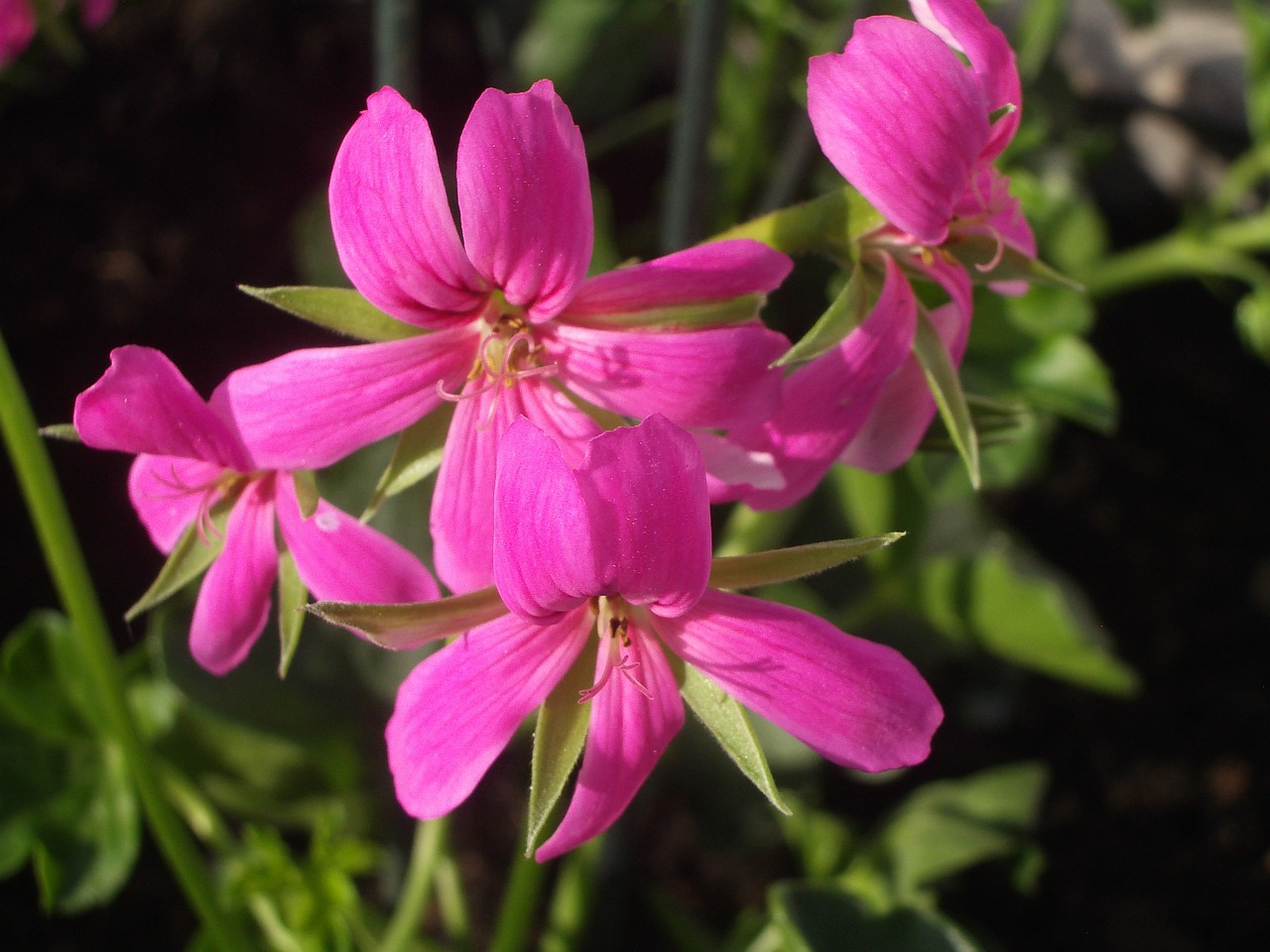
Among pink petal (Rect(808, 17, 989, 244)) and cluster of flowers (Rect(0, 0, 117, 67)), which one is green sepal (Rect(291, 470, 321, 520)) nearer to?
pink petal (Rect(808, 17, 989, 244))

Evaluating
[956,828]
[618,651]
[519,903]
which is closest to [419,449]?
[618,651]

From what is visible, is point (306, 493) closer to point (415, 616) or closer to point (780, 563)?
point (415, 616)

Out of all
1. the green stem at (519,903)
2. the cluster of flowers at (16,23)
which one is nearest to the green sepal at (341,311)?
the green stem at (519,903)

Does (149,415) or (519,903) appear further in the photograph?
(519,903)

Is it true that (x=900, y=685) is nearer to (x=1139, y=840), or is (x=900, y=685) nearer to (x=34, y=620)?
(x=34, y=620)

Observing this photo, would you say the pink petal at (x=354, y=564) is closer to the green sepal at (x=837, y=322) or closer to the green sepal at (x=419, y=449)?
the green sepal at (x=419, y=449)

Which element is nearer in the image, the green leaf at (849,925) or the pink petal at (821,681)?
the pink petal at (821,681)

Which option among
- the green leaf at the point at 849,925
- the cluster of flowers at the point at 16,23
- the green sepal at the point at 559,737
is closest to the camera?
the green sepal at the point at 559,737
